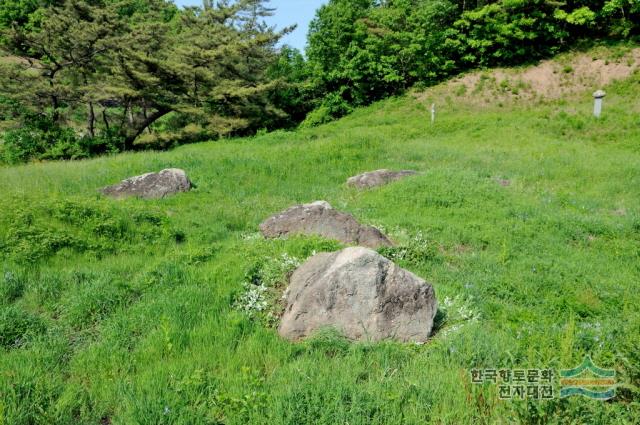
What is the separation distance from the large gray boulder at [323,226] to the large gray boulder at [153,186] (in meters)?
3.24

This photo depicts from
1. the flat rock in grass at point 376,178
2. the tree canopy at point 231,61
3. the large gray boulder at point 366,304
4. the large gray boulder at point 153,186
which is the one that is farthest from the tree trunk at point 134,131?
the large gray boulder at point 366,304

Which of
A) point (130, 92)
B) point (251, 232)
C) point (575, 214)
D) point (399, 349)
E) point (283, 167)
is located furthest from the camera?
point (130, 92)

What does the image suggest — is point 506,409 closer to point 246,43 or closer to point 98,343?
point 98,343

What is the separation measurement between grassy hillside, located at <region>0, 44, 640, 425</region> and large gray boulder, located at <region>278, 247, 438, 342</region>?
0.22 meters

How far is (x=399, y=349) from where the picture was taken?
3678 millimetres

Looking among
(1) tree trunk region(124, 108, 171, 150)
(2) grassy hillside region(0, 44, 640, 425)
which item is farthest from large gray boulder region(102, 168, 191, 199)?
(1) tree trunk region(124, 108, 171, 150)

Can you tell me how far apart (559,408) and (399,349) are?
52.4 inches

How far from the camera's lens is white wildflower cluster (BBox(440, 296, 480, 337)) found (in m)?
4.15

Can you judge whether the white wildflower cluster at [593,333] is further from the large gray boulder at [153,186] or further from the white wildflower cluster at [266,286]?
the large gray boulder at [153,186]

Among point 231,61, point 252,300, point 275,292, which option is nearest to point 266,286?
point 275,292

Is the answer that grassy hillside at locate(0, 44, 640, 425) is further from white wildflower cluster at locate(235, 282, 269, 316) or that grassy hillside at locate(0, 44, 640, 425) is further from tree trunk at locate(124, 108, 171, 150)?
tree trunk at locate(124, 108, 171, 150)

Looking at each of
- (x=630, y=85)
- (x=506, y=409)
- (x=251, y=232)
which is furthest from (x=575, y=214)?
(x=630, y=85)

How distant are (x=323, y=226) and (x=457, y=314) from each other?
2936 millimetres

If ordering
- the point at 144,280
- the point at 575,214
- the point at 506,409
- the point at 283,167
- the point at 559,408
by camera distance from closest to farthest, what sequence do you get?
the point at 559,408 < the point at 506,409 < the point at 144,280 < the point at 575,214 < the point at 283,167
